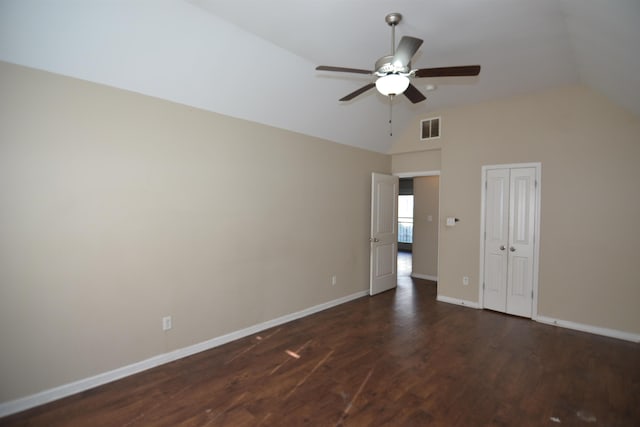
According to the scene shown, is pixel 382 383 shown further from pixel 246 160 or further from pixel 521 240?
pixel 521 240

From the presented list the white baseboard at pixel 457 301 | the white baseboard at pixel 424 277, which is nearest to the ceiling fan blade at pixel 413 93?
the white baseboard at pixel 457 301

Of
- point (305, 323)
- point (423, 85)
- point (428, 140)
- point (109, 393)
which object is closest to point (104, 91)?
point (109, 393)

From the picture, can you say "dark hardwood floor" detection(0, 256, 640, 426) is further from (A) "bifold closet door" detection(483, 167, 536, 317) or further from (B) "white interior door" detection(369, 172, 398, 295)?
(B) "white interior door" detection(369, 172, 398, 295)

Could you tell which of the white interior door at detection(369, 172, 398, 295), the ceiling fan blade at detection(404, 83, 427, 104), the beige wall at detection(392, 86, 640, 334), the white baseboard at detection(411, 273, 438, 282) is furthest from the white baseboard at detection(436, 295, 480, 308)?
the ceiling fan blade at detection(404, 83, 427, 104)

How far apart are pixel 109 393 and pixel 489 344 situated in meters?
3.87

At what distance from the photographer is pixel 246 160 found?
3.70m

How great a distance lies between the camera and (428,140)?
17.3 ft

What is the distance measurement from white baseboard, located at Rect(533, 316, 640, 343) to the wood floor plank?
131mm

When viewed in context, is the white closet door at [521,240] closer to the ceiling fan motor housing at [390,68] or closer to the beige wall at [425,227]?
the beige wall at [425,227]

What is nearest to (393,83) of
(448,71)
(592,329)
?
(448,71)

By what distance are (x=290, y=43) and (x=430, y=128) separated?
311cm

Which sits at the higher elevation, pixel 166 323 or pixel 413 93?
pixel 413 93

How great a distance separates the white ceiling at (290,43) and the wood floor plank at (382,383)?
2666mm

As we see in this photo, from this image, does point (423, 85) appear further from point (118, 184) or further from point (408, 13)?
point (118, 184)
